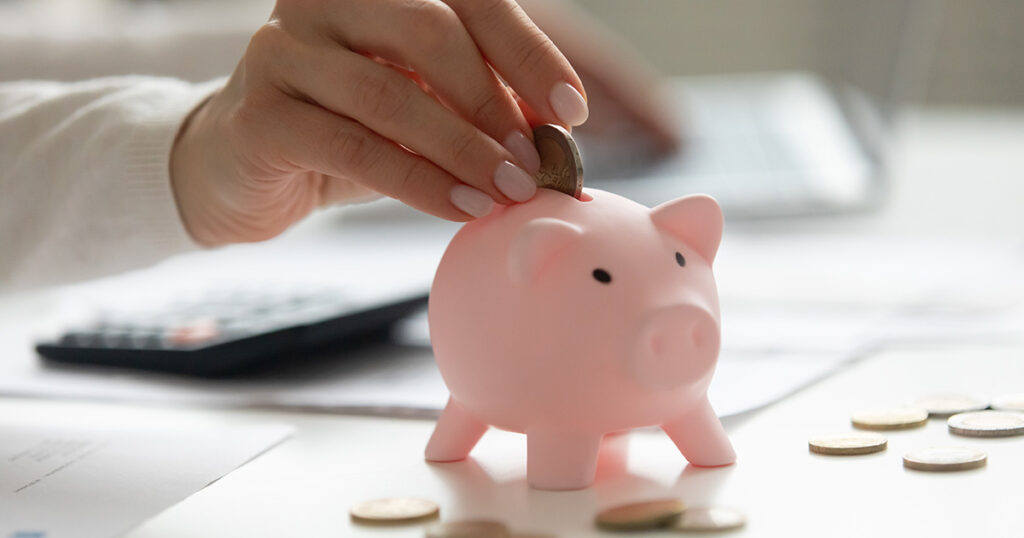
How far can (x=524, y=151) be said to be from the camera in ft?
1.86

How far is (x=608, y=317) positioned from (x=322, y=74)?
23 centimetres

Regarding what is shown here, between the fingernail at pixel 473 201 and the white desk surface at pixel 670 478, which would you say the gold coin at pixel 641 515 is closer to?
the white desk surface at pixel 670 478

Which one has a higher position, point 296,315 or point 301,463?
point 296,315

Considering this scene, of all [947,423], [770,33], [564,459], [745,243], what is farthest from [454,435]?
[770,33]

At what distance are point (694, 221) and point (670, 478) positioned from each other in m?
0.14

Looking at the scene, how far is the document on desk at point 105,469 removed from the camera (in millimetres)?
485

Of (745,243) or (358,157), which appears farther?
(745,243)

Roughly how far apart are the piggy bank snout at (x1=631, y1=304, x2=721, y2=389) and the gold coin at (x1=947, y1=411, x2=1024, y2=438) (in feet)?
0.58

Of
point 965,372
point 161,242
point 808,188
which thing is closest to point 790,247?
point 808,188

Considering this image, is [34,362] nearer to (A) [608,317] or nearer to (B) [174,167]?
(B) [174,167]

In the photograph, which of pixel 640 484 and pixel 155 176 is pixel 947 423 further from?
pixel 155 176

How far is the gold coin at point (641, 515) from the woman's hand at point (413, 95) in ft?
0.60

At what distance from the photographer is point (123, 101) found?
78 cm

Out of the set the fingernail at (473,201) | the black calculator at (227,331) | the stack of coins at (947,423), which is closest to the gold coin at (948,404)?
the stack of coins at (947,423)
